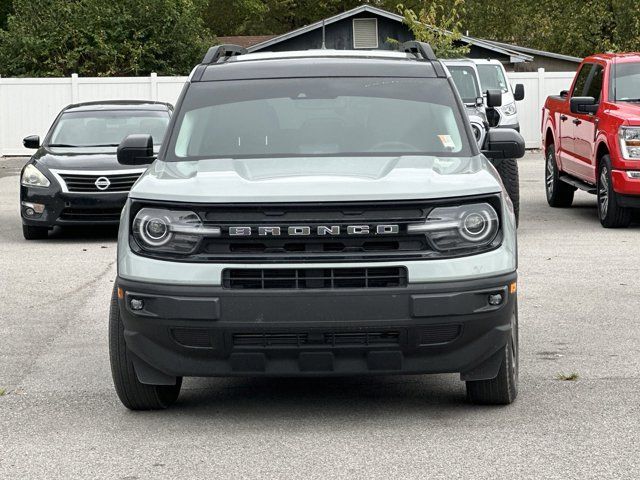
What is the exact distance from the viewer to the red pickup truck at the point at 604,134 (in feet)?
48.7

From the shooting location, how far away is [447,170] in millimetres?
6668

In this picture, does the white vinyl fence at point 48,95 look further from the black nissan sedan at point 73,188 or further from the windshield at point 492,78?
the black nissan sedan at point 73,188

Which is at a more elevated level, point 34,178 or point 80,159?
point 80,159

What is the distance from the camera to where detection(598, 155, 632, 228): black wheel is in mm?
15229

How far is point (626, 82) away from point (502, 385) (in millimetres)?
9810

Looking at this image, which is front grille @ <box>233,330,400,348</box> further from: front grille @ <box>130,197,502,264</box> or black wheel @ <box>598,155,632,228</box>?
black wheel @ <box>598,155,632,228</box>

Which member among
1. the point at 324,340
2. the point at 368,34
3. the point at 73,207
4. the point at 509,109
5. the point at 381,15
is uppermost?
the point at 324,340

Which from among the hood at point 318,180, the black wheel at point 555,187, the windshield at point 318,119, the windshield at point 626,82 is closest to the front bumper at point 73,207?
the windshield at point 626,82

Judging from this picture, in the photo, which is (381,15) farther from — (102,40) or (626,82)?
(626,82)

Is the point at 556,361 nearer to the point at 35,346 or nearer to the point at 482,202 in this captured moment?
the point at 482,202

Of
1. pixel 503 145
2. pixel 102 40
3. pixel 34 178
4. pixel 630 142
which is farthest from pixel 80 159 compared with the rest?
pixel 102 40

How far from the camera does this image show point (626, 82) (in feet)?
51.7

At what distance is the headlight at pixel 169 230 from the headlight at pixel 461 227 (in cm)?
95

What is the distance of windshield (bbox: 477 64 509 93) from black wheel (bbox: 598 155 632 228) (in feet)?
41.3
